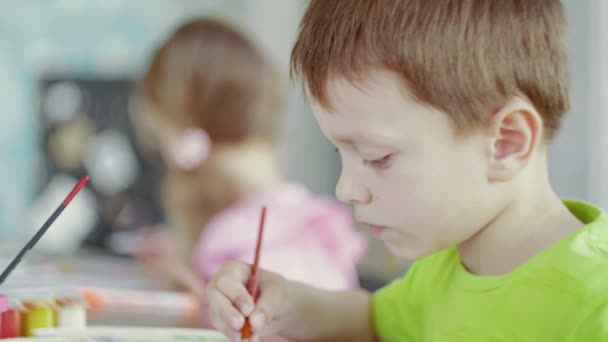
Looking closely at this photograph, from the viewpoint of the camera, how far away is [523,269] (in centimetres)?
68

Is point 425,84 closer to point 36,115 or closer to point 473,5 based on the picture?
point 473,5

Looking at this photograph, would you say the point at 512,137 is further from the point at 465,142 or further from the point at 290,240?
the point at 290,240

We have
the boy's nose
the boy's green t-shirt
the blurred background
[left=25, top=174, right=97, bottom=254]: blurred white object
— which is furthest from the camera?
the blurred background

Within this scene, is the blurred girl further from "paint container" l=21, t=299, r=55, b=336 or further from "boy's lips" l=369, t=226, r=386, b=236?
"boy's lips" l=369, t=226, r=386, b=236

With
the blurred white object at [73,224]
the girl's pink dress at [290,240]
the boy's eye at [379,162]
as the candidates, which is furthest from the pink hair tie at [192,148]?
the boy's eye at [379,162]

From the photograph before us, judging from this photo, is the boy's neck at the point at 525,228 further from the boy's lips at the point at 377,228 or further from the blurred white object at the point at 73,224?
the blurred white object at the point at 73,224

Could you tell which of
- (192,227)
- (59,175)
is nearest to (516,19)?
(192,227)

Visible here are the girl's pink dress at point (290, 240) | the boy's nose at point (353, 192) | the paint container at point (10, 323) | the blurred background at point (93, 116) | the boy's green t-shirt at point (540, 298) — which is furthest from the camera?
the blurred background at point (93, 116)

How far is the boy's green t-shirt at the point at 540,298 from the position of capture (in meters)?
0.63

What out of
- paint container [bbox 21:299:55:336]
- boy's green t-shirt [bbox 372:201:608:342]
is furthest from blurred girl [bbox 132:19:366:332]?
boy's green t-shirt [bbox 372:201:608:342]

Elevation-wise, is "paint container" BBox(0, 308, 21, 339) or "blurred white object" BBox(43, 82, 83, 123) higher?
"paint container" BBox(0, 308, 21, 339)

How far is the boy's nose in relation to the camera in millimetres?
731

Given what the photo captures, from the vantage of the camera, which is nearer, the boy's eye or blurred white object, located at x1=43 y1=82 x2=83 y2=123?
the boy's eye

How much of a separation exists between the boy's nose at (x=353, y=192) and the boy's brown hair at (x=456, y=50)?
0.22 feet
